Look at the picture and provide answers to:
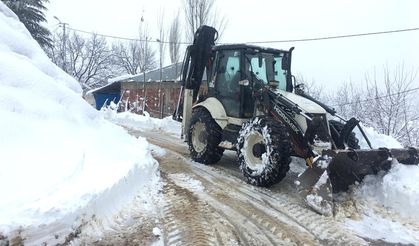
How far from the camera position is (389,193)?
544cm

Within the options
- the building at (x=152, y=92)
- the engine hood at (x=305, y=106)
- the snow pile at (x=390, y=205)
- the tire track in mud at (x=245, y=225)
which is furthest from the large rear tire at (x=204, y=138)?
the building at (x=152, y=92)

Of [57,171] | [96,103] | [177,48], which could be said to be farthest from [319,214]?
[96,103]

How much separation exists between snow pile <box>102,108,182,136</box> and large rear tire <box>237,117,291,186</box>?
306 inches

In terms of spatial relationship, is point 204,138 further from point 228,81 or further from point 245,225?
point 245,225

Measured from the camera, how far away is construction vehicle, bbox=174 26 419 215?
18.8 feet

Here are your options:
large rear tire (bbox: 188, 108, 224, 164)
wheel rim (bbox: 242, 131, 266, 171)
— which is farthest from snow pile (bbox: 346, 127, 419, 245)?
large rear tire (bbox: 188, 108, 224, 164)

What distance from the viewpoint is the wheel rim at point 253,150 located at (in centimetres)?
675

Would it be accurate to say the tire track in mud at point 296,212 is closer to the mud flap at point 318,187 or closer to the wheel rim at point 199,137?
the mud flap at point 318,187

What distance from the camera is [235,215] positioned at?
526 cm

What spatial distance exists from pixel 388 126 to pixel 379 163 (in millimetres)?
13121

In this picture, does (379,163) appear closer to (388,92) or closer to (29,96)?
(29,96)

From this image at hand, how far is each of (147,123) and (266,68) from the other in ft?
34.6

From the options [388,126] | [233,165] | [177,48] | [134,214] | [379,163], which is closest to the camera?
[134,214]

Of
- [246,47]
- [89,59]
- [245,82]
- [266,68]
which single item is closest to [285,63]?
[266,68]
